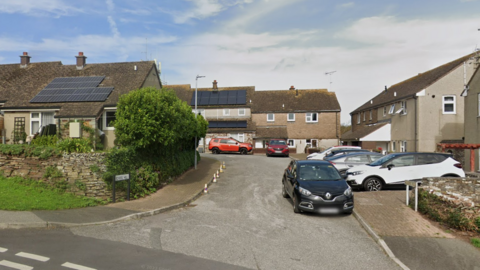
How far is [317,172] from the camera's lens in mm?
11453

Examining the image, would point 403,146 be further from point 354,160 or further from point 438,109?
point 354,160

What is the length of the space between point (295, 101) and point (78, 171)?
36.6 meters

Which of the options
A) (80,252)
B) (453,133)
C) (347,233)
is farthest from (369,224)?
(453,133)

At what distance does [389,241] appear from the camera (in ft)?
24.9

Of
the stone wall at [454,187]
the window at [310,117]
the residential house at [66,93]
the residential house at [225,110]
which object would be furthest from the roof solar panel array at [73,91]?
the window at [310,117]

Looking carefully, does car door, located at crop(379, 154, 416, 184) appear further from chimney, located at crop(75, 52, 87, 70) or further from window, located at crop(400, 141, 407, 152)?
chimney, located at crop(75, 52, 87, 70)

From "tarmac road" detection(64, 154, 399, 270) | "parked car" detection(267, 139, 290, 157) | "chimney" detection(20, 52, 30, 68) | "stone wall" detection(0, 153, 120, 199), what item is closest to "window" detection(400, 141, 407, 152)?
"parked car" detection(267, 139, 290, 157)

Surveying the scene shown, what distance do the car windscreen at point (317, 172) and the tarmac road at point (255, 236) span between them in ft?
4.11

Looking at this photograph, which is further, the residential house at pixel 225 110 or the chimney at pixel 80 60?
the residential house at pixel 225 110

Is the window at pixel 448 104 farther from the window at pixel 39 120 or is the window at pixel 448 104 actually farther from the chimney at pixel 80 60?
the window at pixel 39 120

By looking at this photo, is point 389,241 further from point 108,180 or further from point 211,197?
point 108,180

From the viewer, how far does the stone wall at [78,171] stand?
37.8 feet

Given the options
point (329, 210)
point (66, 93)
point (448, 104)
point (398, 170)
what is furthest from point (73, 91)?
point (448, 104)

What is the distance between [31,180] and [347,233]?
1049 cm
